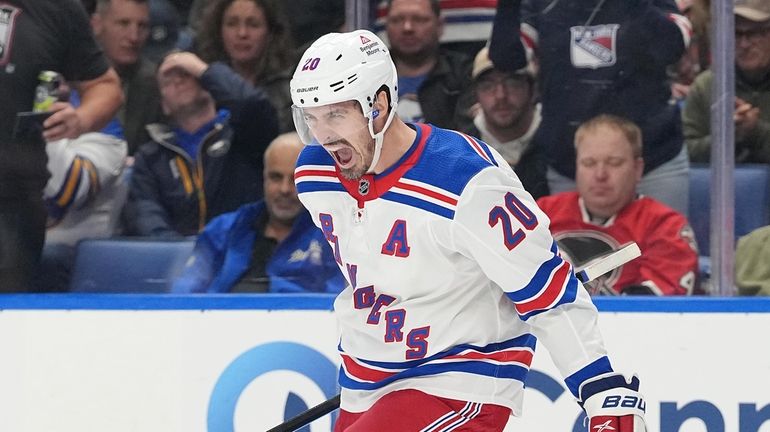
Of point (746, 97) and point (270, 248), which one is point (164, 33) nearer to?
point (270, 248)

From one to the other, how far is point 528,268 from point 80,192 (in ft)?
6.03

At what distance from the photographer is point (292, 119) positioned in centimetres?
348

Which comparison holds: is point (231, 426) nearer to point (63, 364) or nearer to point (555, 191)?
point (63, 364)

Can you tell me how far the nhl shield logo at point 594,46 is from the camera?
11.3 ft

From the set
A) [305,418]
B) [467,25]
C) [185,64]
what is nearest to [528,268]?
[305,418]

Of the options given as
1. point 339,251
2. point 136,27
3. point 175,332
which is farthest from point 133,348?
point 339,251

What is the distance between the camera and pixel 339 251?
2.39m

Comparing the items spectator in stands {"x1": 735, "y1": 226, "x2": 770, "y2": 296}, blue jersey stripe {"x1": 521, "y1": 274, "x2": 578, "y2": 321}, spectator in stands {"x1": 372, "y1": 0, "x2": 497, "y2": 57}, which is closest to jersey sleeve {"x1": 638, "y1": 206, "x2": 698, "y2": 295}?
spectator in stands {"x1": 735, "y1": 226, "x2": 770, "y2": 296}

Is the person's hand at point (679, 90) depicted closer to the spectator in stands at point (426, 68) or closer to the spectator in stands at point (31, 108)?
the spectator in stands at point (426, 68)

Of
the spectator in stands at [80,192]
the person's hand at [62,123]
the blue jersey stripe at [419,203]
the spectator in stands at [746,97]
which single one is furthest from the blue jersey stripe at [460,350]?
the person's hand at [62,123]

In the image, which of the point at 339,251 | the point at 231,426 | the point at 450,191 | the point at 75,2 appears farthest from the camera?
the point at 75,2

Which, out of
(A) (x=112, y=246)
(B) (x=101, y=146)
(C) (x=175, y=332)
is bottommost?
(C) (x=175, y=332)

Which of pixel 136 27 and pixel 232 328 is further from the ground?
pixel 136 27

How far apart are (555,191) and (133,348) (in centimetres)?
116
